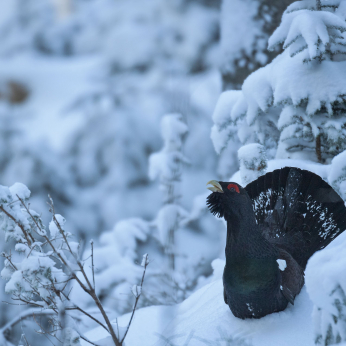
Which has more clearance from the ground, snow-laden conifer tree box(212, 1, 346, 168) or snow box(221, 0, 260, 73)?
snow box(221, 0, 260, 73)

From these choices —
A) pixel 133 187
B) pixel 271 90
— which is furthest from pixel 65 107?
pixel 271 90

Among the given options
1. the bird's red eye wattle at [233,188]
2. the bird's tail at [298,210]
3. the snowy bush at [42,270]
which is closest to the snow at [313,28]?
the bird's tail at [298,210]

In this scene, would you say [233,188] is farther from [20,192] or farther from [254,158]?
[20,192]

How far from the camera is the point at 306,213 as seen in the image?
269cm

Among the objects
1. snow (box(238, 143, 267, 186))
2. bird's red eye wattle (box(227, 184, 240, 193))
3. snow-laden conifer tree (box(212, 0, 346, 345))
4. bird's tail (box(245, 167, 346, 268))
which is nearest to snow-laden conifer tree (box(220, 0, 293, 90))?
snow-laden conifer tree (box(212, 0, 346, 345))

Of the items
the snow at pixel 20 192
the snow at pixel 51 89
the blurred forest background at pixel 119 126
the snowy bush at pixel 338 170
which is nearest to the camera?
the snowy bush at pixel 338 170

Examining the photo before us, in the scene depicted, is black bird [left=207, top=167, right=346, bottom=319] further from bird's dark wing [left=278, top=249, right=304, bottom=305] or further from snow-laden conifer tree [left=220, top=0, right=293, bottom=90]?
snow-laden conifer tree [left=220, top=0, right=293, bottom=90]

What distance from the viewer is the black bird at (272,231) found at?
2.22m

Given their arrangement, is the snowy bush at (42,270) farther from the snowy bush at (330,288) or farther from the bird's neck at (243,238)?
the snowy bush at (330,288)

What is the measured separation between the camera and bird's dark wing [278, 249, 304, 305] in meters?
2.31

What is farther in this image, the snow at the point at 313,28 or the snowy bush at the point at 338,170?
the snow at the point at 313,28

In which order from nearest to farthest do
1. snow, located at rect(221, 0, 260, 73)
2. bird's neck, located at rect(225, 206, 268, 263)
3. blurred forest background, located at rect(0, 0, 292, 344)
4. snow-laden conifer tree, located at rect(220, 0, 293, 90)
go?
1. bird's neck, located at rect(225, 206, 268, 263)
2. snow-laden conifer tree, located at rect(220, 0, 293, 90)
3. snow, located at rect(221, 0, 260, 73)
4. blurred forest background, located at rect(0, 0, 292, 344)

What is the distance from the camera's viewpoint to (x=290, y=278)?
2.37 m

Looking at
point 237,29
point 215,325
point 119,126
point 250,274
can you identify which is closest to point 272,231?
point 250,274
